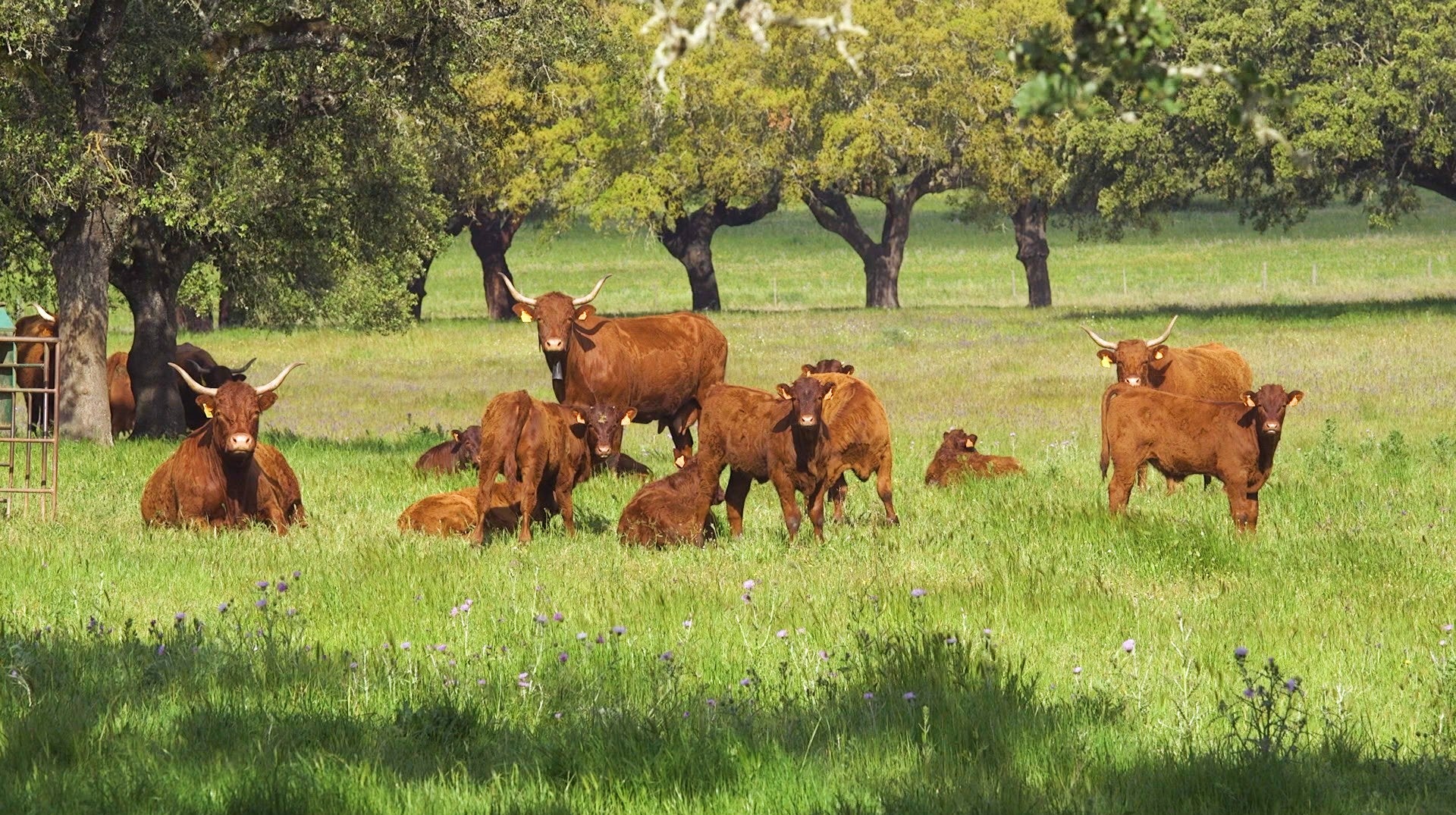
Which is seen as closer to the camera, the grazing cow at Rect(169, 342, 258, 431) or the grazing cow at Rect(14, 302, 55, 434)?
the grazing cow at Rect(169, 342, 258, 431)

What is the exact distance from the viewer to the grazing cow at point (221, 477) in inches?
480

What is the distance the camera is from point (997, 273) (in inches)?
3108

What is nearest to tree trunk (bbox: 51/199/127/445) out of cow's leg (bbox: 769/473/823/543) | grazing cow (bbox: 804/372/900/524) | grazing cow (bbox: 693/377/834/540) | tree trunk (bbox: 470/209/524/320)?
grazing cow (bbox: 693/377/834/540)

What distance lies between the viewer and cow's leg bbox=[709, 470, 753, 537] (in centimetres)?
1221

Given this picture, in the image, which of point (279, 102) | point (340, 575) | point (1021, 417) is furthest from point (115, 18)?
point (1021, 417)

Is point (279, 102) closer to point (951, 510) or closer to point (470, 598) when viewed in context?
point (951, 510)

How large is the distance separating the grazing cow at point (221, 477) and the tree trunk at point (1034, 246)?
45.3 m

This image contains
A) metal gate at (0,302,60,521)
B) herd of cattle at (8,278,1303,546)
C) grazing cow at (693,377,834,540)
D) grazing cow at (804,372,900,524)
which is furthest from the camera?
metal gate at (0,302,60,521)

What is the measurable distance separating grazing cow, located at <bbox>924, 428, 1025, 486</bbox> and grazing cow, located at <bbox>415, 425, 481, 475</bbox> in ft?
14.0

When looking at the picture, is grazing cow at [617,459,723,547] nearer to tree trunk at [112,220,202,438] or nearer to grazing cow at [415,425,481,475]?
grazing cow at [415,425,481,475]

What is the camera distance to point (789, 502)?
11867 mm

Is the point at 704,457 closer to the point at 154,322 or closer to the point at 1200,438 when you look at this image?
the point at 1200,438

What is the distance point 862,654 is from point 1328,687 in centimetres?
205

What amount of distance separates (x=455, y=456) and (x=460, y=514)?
11.3ft
